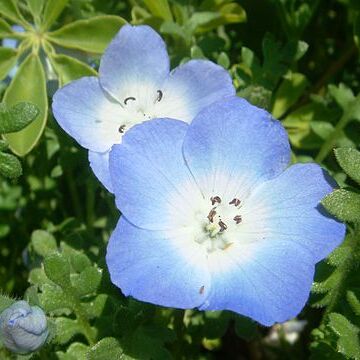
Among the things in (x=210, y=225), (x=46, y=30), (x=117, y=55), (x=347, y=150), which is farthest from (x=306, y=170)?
(x=46, y=30)

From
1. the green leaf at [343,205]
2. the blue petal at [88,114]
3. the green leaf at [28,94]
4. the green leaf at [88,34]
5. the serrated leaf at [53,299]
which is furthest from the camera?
the green leaf at [88,34]

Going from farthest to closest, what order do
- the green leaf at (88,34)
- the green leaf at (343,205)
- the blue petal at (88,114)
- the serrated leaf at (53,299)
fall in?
the green leaf at (88,34)
the blue petal at (88,114)
the serrated leaf at (53,299)
the green leaf at (343,205)

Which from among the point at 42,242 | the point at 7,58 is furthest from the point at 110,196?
the point at 7,58

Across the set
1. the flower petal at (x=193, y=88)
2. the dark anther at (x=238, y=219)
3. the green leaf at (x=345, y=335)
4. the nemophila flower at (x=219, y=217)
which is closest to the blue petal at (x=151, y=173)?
Answer: the nemophila flower at (x=219, y=217)

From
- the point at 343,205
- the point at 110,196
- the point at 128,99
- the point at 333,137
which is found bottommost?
the point at 110,196

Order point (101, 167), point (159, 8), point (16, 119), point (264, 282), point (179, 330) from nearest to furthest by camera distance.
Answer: point (264, 282) → point (16, 119) → point (101, 167) → point (179, 330) → point (159, 8)

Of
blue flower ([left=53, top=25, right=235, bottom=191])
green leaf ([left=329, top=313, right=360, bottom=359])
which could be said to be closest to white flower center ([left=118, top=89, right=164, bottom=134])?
blue flower ([left=53, top=25, right=235, bottom=191])

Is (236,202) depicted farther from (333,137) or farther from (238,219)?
(333,137)

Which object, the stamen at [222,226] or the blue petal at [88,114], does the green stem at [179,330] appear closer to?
the stamen at [222,226]
